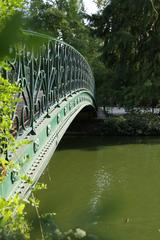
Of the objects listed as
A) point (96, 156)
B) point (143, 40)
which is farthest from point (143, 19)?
point (96, 156)

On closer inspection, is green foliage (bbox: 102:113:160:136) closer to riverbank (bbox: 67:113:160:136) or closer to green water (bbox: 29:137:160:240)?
riverbank (bbox: 67:113:160:136)

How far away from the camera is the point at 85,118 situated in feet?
71.1

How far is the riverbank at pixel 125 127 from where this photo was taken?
19469 mm

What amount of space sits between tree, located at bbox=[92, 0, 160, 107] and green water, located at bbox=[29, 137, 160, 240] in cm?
285

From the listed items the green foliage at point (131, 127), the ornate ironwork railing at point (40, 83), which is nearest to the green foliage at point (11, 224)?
the ornate ironwork railing at point (40, 83)

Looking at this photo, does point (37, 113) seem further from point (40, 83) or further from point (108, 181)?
point (108, 181)

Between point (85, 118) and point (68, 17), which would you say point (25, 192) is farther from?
point (68, 17)

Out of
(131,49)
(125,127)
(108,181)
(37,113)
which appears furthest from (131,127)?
(37,113)

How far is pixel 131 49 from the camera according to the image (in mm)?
20984

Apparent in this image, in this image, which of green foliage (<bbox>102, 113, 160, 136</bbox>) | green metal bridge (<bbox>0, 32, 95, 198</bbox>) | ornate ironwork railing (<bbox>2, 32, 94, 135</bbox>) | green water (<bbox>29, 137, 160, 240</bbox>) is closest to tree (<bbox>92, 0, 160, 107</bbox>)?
green foliage (<bbox>102, 113, 160, 136</bbox>)

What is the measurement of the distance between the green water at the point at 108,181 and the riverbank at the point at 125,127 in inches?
29.2

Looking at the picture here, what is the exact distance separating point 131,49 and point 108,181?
11.2 metres

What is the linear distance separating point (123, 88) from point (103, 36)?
10.7 feet

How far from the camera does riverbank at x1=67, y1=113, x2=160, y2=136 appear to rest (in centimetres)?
1947
